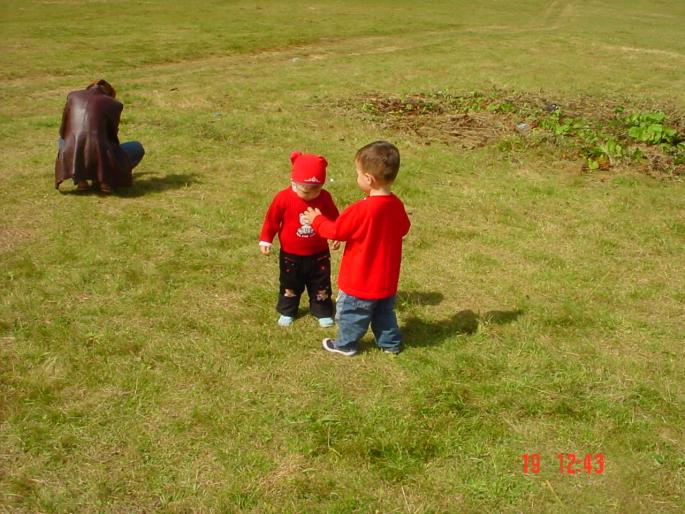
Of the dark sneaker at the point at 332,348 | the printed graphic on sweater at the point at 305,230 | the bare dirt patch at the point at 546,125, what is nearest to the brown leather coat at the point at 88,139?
the printed graphic on sweater at the point at 305,230

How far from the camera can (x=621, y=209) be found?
814 centimetres

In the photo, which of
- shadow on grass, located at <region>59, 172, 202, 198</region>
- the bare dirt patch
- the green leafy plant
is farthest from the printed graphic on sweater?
the green leafy plant

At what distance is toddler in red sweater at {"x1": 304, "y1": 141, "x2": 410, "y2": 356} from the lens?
167 inches

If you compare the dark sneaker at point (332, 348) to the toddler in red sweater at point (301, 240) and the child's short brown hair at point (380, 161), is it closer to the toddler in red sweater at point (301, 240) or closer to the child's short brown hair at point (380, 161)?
the toddler in red sweater at point (301, 240)

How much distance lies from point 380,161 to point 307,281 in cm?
145

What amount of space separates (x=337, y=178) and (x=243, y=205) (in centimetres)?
167

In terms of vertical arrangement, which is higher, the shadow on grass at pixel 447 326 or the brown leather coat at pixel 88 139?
the brown leather coat at pixel 88 139

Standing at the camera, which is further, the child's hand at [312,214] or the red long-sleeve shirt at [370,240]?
the child's hand at [312,214]

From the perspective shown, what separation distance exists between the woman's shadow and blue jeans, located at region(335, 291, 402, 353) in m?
0.31

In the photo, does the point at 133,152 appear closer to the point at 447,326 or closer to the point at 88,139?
the point at 88,139

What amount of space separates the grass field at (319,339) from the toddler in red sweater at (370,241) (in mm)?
359
